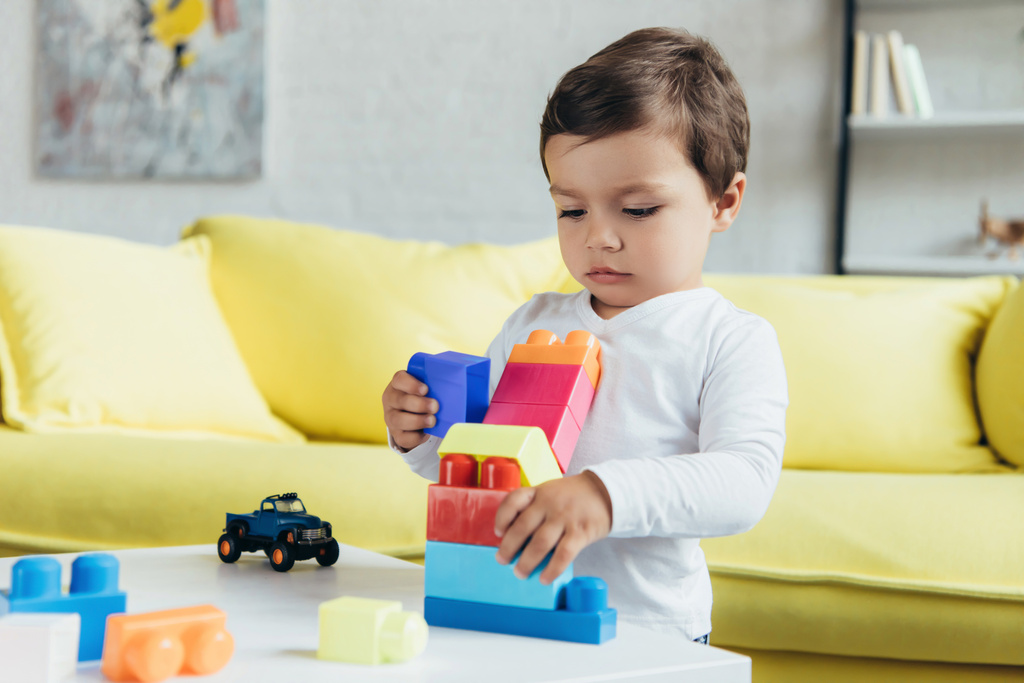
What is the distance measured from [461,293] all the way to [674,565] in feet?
A: 3.46

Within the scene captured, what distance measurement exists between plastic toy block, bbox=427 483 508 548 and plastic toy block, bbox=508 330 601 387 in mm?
159

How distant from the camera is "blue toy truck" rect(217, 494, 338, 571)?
0.76 meters

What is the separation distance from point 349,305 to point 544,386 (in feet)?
3.62

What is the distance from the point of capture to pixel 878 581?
114cm

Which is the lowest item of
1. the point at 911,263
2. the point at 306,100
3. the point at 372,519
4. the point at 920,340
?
the point at 372,519

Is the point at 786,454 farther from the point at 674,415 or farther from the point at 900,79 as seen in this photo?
the point at 900,79

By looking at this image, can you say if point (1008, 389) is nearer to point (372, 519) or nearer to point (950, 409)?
point (950, 409)

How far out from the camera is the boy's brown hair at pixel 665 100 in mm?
754

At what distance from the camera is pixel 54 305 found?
1.54 metres

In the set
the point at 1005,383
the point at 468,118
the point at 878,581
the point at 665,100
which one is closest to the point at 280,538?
the point at 665,100

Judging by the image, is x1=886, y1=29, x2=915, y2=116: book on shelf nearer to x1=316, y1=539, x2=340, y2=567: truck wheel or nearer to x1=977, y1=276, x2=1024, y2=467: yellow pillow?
x1=977, y1=276, x2=1024, y2=467: yellow pillow

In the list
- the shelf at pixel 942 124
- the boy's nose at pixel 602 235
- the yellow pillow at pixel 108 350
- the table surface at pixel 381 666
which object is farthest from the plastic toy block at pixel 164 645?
the shelf at pixel 942 124

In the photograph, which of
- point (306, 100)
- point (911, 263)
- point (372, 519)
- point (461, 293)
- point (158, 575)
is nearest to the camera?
point (158, 575)

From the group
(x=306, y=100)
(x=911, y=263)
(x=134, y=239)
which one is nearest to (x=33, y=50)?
(x=134, y=239)
